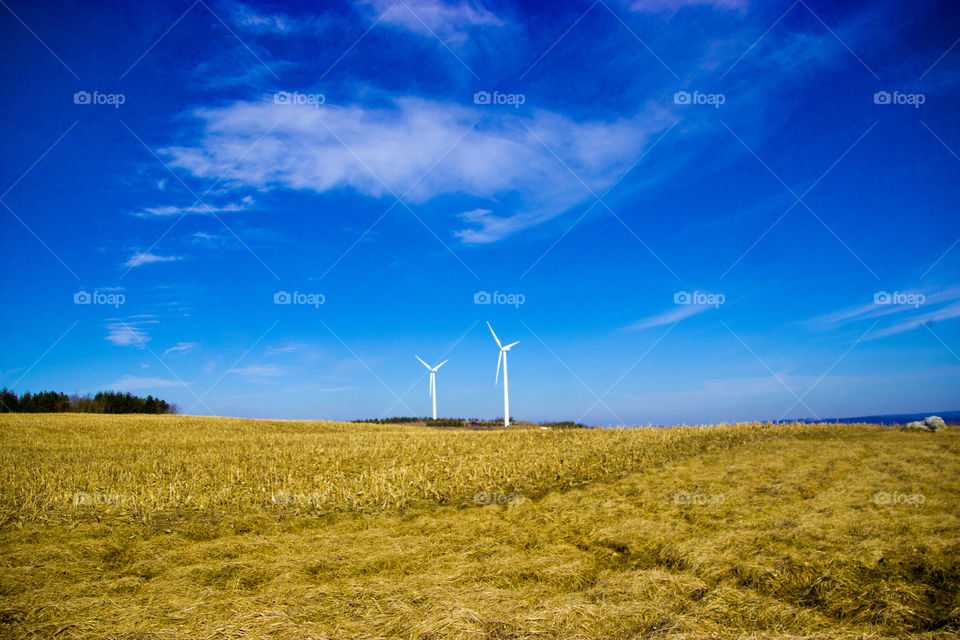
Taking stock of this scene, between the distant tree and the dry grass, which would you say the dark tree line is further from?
the dry grass

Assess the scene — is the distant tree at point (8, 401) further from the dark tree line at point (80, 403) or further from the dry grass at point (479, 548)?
the dry grass at point (479, 548)

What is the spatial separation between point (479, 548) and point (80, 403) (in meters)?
92.4

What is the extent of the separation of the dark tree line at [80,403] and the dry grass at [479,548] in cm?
6939

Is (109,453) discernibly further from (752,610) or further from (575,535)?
(752,610)

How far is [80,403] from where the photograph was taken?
3091 inches

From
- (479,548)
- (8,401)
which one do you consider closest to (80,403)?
(8,401)


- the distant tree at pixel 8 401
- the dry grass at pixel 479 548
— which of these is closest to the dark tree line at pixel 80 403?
the distant tree at pixel 8 401

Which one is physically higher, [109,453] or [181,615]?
[109,453]

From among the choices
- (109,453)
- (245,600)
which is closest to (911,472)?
(245,600)

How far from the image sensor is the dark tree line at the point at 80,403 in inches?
2756

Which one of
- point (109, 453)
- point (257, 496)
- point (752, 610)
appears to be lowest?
point (752, 610)

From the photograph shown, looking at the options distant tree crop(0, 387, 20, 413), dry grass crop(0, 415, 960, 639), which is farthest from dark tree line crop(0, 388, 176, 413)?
dry grass crop(0, 415, 960, 639)

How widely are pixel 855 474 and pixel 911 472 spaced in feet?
6.57

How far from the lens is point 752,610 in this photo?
692cm
